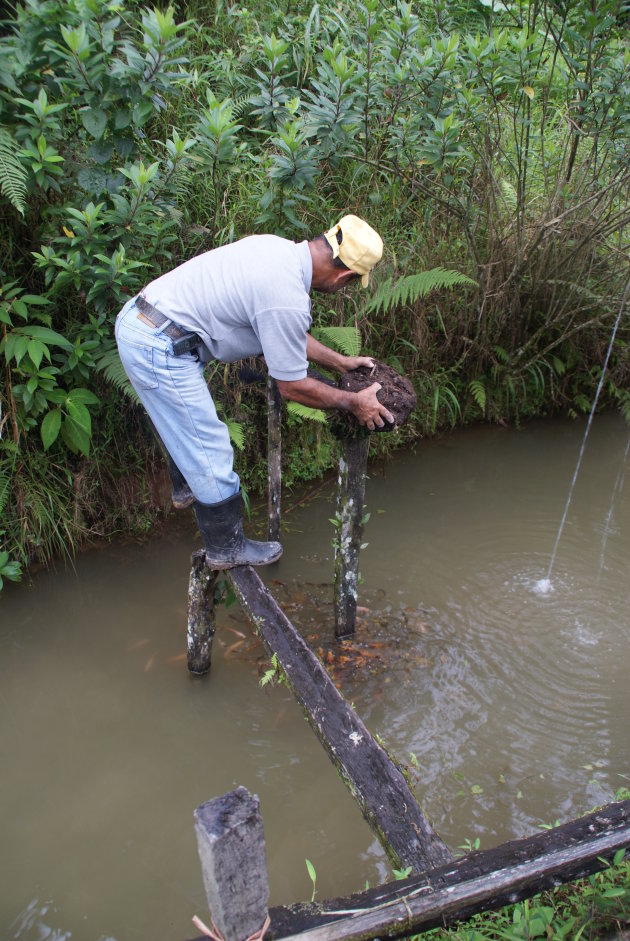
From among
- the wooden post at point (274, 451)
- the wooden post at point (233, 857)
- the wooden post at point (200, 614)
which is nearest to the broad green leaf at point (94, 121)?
the wooden post at point (274, 451)

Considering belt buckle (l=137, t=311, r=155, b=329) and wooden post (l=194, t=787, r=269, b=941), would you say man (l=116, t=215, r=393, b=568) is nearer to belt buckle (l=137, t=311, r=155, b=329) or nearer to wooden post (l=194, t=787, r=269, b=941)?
belt buckle (l=137, t=311, r=155, b=329)

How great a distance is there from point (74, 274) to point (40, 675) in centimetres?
206

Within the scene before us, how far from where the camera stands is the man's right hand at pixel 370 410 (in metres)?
2.84

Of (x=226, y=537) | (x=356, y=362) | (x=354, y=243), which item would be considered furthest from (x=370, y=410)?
(x=226, y=537)

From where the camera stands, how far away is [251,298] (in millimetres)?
2586

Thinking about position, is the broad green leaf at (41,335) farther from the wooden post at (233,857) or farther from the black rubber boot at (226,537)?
the wooden post at (233,857)

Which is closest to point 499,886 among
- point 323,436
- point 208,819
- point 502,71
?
point 208,819

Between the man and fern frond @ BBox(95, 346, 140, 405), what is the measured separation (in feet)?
3.20

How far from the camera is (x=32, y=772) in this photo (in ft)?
9.92

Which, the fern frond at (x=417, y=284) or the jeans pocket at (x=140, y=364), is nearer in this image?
the jeans pocket at (x=140, y=364)

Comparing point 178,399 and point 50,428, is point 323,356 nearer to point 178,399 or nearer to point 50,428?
point 178,399

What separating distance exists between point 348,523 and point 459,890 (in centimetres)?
197

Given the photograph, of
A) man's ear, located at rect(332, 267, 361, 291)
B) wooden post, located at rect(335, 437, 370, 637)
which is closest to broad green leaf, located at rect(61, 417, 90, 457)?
wooden post, located at rect(335, 437, 370, 637)

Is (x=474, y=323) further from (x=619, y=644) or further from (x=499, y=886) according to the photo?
(x=499, y=886)
